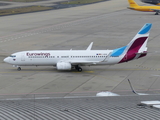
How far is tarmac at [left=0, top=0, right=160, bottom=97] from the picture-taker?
4331cm


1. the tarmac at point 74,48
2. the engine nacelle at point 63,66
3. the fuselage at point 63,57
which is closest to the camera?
the tarmac at point 74,48

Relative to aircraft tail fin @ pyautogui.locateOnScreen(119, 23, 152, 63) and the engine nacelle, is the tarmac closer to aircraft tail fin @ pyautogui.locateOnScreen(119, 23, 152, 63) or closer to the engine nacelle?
the engine nacelle

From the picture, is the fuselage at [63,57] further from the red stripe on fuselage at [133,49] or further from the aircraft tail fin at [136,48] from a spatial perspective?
the aircraft tail fin at [136,48]

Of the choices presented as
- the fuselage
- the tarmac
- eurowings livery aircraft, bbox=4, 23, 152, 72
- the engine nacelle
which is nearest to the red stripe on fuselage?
eurowings livery aircraft, bbox=4, 23, 152, 72

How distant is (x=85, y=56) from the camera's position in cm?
5141

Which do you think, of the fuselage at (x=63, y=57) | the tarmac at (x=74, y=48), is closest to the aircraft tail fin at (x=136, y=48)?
the fuselage at (x=63, y=57)

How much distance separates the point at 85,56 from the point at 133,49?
7.24m

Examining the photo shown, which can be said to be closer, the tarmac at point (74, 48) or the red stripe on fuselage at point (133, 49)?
the tarmac at point (74, 48)

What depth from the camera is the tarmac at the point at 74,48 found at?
4331 cm

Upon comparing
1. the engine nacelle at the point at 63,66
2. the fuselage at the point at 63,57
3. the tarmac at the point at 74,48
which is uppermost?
the fuselage at the point at 63,57

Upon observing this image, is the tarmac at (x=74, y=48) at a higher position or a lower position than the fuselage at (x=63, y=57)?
lower

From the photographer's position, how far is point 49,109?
25.5 m

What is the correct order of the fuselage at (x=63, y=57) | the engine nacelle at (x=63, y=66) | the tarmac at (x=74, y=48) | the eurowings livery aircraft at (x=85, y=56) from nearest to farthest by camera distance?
the tarmac at (x=74, y=48), the engine nacelle at (x=63, y=66), the eurowings livery aircraft at (x=85, y=56), the fuselage at (x=63, y=57)

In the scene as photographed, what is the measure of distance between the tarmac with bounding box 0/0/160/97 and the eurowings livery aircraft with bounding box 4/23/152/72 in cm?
147
